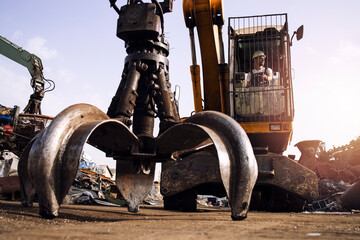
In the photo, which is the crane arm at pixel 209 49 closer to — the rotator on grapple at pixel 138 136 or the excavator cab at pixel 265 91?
the excavator cab at pixel 265 91

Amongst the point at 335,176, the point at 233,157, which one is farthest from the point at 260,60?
the point at 335,176

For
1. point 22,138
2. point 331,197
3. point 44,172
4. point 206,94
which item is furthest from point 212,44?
point 22,138

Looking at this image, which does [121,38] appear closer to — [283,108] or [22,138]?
[283,108]

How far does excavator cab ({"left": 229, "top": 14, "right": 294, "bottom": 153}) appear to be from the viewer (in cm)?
537

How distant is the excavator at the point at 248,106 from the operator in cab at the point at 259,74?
0.13 feet

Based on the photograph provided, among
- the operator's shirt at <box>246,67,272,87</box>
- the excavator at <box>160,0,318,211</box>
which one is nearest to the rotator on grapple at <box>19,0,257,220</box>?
the excavator at <box>160,0,318,211</box>

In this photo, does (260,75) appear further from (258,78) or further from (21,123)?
(21,123)

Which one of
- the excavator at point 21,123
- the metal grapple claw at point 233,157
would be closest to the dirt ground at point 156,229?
the metal grapple claw at point 233,157

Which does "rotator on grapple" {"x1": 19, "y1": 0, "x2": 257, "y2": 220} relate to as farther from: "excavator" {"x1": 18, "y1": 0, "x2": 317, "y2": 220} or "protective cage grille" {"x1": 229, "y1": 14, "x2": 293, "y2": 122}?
"protective cage grille" {"x1": 229, "y1": 14, "x2": 293, "y2": 122}

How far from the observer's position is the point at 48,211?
2.14 metres

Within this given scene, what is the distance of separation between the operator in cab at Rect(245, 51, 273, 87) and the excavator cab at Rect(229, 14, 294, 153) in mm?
47

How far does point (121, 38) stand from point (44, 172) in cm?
152

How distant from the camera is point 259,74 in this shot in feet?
18.7

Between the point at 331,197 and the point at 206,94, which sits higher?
the point at 206,94
